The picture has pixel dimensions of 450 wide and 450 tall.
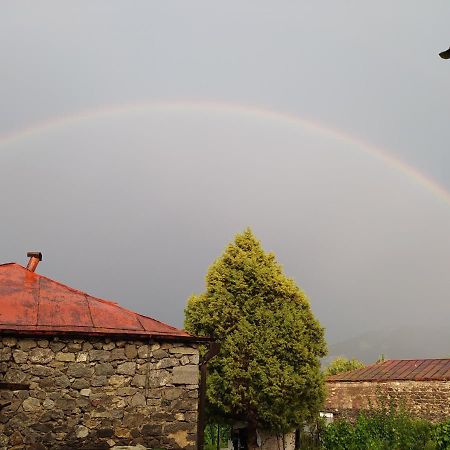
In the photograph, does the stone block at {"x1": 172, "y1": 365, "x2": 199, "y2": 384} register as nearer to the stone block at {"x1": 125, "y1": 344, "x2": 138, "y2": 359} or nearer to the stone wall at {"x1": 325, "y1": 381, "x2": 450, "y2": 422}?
the stone block at {"x1": 125, "y1": 344, "x2": 138, "y2": 359}

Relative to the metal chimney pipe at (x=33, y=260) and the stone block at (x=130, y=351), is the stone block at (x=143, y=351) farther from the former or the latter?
the metal chimney pipe at (x=33, y=260)

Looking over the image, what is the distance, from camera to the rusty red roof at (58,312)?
10.2 meters

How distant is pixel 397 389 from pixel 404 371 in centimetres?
159

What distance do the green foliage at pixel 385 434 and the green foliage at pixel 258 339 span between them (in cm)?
202

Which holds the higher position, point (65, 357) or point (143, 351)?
point (143, 351)

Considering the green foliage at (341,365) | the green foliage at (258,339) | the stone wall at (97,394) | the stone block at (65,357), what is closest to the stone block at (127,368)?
the stone wall at (97,394)

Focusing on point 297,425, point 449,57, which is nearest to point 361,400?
point 297,425

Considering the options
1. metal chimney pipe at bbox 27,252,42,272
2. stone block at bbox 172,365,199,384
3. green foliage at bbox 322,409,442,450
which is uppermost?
metal chimney pipe at bbox 27,252,42,272

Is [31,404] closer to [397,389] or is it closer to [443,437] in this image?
[443,437]

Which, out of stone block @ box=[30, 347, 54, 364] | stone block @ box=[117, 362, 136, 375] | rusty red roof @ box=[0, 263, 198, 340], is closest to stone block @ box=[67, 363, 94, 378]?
stone block @ box=[30, 347, 54, 364]

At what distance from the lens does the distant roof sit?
2058 centimetres

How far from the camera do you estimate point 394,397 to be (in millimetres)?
21078

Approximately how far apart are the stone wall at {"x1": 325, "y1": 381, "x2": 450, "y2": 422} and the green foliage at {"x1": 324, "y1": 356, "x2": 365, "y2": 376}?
2547 cm

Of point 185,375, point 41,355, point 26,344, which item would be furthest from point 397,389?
point 26,344
